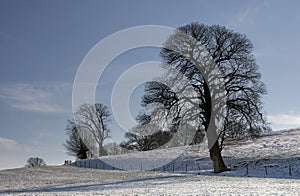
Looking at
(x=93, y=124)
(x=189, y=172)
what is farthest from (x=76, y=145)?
(x=189, y=172)

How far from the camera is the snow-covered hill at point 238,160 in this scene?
29.9 meters

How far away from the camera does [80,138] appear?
69.9m

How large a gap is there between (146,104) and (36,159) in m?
77.7

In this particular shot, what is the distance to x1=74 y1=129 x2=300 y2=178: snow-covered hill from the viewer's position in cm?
2986

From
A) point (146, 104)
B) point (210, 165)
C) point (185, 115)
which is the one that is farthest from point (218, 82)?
point (210, 165)

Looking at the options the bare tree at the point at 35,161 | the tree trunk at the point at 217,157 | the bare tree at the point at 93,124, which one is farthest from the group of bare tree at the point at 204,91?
the bare tree at the point at 35,161

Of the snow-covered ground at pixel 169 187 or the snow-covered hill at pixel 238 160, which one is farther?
the snow-covered hill at pixel 238 160

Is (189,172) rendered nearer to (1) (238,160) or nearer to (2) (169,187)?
(1) (238,160)

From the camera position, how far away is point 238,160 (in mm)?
36719

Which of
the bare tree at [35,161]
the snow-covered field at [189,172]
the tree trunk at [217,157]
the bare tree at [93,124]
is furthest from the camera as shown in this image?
the bare tree at [35,161]

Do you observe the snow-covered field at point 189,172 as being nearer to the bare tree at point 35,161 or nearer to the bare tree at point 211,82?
the bare tree at point 211,82

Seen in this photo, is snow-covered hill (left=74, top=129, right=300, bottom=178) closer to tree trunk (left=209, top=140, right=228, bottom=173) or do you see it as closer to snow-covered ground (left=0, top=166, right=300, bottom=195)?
tree trunk (left=209, top=140, right=228, bottom=173)

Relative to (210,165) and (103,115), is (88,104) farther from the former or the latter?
(210,165)

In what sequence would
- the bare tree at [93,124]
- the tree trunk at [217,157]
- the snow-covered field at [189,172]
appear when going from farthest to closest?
the bare tree at [93,124] → the tree trunk at [217,157] → the snow-covered field at [189,172]
